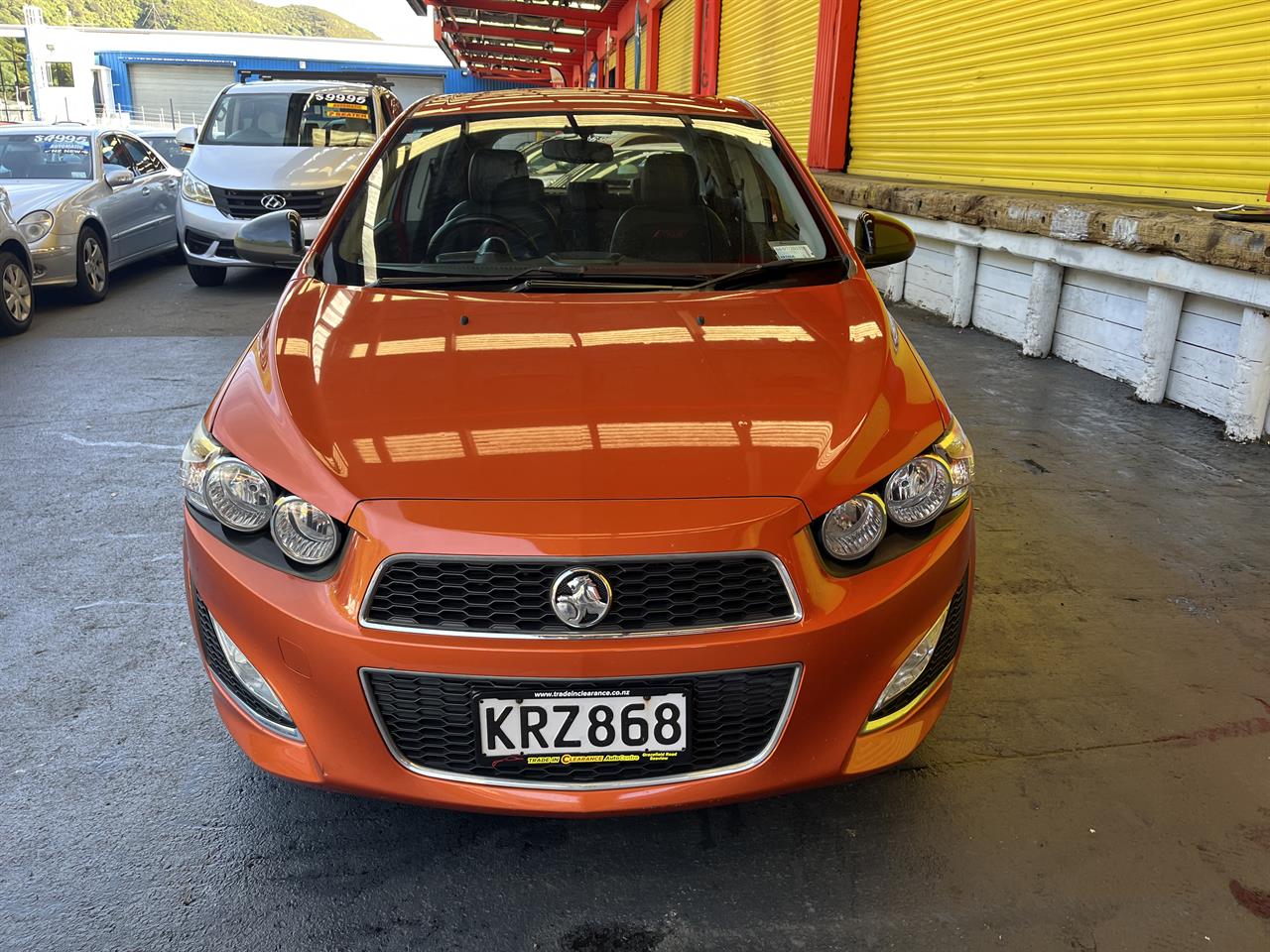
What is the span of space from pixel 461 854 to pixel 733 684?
726 mm

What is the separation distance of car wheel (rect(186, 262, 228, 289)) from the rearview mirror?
6.68 metres

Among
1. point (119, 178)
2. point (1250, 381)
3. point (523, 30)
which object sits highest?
point (523, 30)

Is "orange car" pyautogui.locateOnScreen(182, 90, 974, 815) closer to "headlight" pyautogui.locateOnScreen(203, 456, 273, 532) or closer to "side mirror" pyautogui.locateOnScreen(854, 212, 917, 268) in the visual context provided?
"headlight" pyautogui.locateOnScreen(203, 456, 273, 532)

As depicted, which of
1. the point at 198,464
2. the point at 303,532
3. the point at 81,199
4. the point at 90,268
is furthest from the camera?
the point at 90,268

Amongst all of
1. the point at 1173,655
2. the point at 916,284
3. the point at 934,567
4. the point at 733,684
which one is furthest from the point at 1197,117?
the point at 733,684

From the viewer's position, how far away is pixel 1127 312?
17.5 feet

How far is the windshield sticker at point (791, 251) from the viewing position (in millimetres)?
2734

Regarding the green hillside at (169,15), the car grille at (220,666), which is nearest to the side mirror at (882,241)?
the car grille at (220,666)

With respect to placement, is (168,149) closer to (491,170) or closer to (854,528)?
(491,170)

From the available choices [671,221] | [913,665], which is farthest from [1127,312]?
[913,665]

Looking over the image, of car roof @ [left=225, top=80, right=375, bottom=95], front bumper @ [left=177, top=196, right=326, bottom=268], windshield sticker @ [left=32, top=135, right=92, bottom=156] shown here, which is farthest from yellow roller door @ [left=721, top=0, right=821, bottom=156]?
windshield sticker @ [left=32, top=135, right=92, bottom=156]

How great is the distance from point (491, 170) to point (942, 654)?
201 cm

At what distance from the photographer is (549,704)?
165 cm

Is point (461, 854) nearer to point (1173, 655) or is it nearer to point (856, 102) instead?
point (1173, 655)
